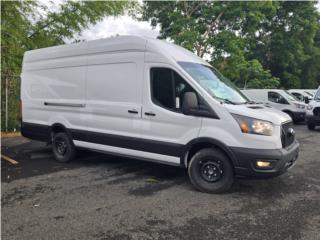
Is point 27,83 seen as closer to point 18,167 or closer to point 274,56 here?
point 18,167

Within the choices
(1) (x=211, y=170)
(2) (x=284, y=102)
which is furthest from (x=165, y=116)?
(2) (x=284, y=102)

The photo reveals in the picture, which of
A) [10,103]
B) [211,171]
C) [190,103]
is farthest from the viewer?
[10,103]

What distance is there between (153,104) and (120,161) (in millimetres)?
2118

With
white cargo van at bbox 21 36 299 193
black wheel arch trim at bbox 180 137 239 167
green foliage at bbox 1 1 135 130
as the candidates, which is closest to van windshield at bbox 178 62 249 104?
white cargo van at bbox 21 36 299 193

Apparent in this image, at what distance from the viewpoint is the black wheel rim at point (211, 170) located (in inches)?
190

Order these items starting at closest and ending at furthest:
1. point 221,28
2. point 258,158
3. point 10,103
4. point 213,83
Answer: point 258,158, point 213,83, point 10,103, point 221,28

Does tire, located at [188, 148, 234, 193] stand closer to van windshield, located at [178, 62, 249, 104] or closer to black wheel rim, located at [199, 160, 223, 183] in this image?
black wheel rim, located at [199, 160, 223, 183]

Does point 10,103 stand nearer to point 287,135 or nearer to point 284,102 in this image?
point 287,135

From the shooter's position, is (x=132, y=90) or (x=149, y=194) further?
(x=132, y=90)

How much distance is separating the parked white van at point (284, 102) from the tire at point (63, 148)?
401 inches

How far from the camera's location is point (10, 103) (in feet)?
38.2

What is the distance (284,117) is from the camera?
198 inches

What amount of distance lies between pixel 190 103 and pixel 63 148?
3.45 meters

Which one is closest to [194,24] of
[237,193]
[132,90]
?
[132,90]
